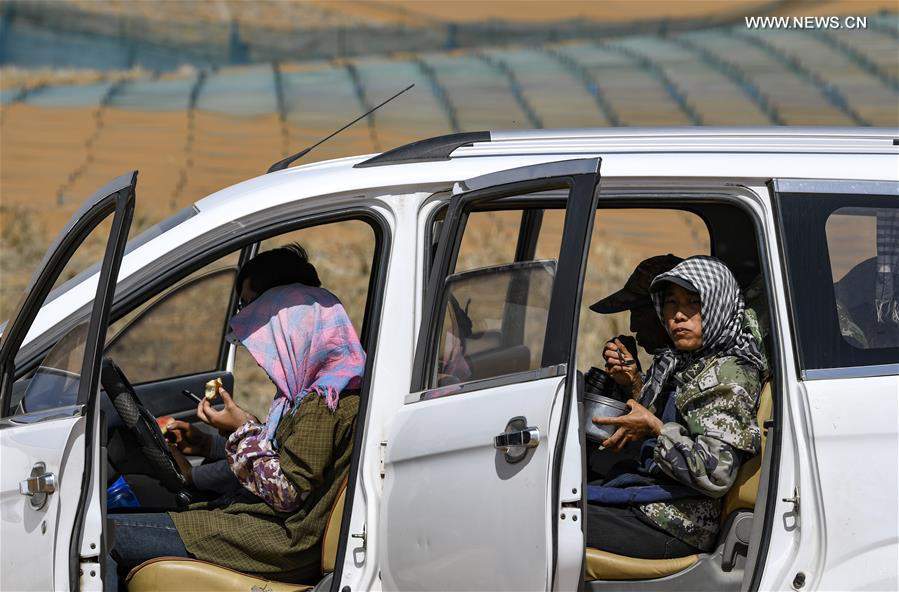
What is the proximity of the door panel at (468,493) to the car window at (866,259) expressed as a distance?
0.89m

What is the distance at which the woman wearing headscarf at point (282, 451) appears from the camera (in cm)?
341

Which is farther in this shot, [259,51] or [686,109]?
[259,51]

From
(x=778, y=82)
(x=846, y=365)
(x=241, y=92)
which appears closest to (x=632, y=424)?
(x=846, y=365)

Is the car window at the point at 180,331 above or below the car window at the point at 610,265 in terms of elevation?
below

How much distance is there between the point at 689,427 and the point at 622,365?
529 mm

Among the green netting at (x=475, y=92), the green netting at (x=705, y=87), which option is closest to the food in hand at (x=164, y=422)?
the green netting at (x=475, y=92)

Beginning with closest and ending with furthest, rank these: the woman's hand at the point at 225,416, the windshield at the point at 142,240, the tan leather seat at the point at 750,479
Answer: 1. the tan leather seat at the point at 750,479
2. the windshield at the point at 142,240
3. the woman's hand at the point at 225,416

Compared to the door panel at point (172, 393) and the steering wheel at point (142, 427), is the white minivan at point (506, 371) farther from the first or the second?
the door panel at point (172, 393)

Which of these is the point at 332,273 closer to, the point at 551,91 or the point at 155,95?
the point at 551,91

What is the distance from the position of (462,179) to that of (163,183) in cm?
1255

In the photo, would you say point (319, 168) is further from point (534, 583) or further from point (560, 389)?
point (534, 583)

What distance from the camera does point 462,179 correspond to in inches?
133

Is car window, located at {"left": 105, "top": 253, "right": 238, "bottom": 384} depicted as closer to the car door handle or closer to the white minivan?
the white minivan

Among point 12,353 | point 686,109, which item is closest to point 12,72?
point 686,109
